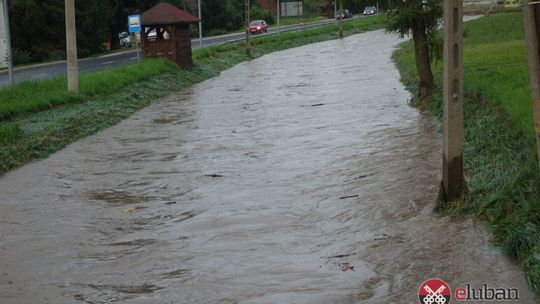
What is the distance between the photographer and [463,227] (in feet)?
28.8

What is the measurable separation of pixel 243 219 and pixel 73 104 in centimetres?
1182

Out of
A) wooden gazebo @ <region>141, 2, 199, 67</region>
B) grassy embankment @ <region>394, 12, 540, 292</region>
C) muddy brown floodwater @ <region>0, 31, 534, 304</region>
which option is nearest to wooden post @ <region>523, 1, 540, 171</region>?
grassy embankment @ <region>394, 12, 540, 292</region>

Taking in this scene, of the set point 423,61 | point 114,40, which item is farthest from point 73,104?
point 114,40

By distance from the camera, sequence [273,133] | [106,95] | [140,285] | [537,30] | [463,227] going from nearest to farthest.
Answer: [537,30] → [140,285] → [463,227] → [273,133] → [106,95]

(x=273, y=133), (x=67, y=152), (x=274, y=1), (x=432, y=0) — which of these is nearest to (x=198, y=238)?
(x=67, y=152)

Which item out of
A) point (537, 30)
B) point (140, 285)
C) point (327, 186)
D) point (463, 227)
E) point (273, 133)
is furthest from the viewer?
point (273, 133)

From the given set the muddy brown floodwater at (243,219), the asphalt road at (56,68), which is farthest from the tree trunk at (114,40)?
the muddy brown floodwater at (243,219)

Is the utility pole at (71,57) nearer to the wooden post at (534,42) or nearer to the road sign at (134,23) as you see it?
the road sign at (134,23)

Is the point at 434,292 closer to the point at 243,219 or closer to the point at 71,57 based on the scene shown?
the point at 243,219

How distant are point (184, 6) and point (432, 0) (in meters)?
53.4

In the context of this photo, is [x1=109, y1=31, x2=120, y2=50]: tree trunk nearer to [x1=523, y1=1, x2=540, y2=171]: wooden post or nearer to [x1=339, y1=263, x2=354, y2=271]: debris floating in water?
[x1=339, y1=263, x2=354, y2=271]: debris floating in water

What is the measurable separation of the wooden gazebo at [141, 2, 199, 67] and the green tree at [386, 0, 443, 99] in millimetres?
13558

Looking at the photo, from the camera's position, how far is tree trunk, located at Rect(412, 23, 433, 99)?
20.2 meters

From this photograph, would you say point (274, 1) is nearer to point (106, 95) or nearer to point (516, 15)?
point (516, 15)
